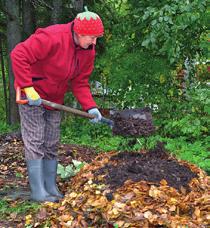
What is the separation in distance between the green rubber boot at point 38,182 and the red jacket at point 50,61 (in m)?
0.65

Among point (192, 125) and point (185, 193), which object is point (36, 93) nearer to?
point (185, 193)

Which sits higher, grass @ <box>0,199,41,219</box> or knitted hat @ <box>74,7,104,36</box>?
knitted hat @ <box>74,7,104,36</box>

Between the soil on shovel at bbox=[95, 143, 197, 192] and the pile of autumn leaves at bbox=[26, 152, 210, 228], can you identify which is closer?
the pile of autumn leaves at bbox=[26, 152, 210, 228]

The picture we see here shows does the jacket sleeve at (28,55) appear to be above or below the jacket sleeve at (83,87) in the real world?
above

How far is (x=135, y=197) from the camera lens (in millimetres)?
3713

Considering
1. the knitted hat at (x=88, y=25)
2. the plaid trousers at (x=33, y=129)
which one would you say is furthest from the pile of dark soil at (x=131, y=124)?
the knitted hat at (x=88, y=25)

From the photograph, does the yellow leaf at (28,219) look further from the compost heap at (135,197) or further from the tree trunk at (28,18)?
the tree trunk at (28,18)

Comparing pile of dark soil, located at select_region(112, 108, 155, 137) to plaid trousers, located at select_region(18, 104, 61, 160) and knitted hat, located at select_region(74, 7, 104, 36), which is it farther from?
knitted hat, located at select_region(74, 7, 104, 36)

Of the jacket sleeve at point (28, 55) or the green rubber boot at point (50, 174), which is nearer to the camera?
the jacket sleeve at point (28, 55)

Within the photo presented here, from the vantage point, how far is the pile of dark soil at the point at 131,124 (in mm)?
4918

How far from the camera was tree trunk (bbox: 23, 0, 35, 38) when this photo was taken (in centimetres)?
1049

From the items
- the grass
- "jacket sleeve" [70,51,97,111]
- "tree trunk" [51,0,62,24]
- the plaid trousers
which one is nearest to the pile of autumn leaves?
the grass

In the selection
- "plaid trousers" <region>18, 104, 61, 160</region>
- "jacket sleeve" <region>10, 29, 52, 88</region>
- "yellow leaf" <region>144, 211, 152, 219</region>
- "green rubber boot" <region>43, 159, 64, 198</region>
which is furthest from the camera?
"green rubber boot" <region>43, 159, 64, 198</region>

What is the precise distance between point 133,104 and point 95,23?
15.3 feet
